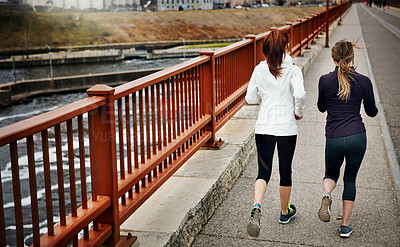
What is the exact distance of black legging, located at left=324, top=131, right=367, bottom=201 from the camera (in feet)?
13.2

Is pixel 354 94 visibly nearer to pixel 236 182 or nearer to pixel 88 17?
pixel 236 182

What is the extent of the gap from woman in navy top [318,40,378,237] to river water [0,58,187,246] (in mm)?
29859

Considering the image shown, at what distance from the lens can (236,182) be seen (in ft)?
18.9

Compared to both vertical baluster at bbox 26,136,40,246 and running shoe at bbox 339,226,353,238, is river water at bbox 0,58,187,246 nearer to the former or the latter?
running shoe at bbox 339,226,353,238

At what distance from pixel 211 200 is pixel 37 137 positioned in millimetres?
74745

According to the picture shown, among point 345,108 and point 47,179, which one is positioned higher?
point 345,108

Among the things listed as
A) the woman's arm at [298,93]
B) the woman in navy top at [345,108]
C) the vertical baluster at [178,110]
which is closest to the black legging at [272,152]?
the woman's arm at [298,93]

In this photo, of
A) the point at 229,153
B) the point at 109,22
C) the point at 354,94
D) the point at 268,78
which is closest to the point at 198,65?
the point at 229,153

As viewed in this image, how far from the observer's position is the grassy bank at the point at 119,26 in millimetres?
130000

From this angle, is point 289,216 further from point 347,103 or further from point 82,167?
point 82,167

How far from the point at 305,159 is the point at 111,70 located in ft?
322

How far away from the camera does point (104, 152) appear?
10.4ft

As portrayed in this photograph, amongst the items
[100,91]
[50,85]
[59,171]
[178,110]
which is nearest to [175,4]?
[50,85]

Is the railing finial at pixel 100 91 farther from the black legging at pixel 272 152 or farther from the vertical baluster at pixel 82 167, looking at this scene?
the black legging at pixel 272 152
